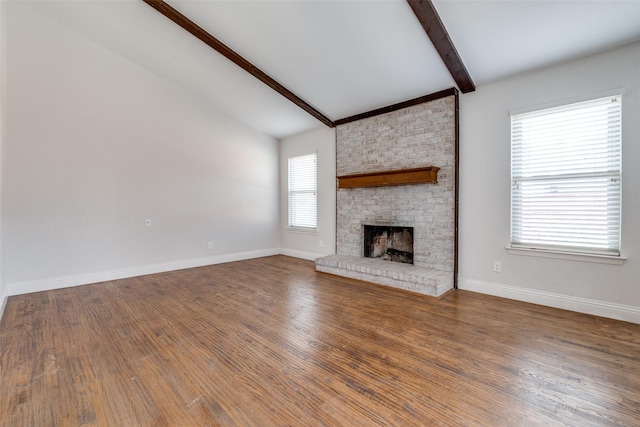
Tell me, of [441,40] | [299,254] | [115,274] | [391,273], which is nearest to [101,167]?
[115,274]

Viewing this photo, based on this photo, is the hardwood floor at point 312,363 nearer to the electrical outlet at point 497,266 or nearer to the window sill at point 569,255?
the electrical outlet at point 497,266

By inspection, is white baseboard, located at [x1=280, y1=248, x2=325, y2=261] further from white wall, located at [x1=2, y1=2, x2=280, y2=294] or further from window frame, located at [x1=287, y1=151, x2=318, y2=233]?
white wall, located at [x1=2, y1=2, x2=280, y2=294]

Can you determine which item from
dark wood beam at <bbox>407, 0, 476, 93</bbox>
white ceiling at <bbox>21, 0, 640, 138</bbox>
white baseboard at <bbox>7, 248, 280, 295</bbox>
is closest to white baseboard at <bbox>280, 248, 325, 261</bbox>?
white baseboard at <bbox>7, 248, 280, 295</bbox>

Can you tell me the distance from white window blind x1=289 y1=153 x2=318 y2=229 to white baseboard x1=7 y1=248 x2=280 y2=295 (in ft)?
4.09

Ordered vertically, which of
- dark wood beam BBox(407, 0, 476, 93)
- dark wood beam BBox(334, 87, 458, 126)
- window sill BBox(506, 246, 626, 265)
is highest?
dark wood beam BBox(407, 0, 476, 93)

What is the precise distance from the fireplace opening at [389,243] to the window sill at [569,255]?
1305mm

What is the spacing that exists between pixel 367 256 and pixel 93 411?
3866 mm

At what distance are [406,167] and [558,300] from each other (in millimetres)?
2375

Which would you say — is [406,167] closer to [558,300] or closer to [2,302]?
[558,300]

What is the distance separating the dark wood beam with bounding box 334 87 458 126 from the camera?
12.1 ft

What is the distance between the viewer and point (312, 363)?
1.98 m

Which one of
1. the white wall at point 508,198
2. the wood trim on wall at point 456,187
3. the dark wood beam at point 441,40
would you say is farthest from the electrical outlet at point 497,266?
the dark wood beam at point 441,40

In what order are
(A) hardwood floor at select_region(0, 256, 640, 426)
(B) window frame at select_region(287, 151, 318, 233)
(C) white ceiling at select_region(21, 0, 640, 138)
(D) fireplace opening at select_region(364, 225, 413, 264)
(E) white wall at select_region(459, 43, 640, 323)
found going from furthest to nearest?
(B) window frame at select_region(287, 151, 318, 233)
(D) fireplace opening at select_region(364, 225, 413, 264)
(E) white wall at select_region(459, 43, 640, 323)
(C) white ceiling at select_region(21, 0, 640, 138)
(A) hardwood floor at select_region(0, 256, 640, 426)

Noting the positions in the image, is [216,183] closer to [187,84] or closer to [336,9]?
[187,84]
